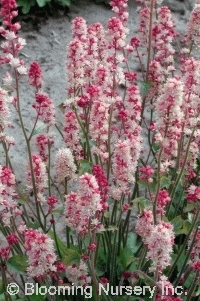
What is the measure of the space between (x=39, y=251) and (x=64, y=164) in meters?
0.72

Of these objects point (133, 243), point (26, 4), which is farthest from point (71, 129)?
point (26, 4)

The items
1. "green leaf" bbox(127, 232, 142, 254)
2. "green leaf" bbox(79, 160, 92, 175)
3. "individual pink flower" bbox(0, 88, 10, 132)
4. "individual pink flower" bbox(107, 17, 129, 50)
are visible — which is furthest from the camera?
"green leaf" bbox(127, 232, 142, 254)

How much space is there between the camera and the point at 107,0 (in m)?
7.04

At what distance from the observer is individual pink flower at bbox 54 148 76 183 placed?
299 centimetres

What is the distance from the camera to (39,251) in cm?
239

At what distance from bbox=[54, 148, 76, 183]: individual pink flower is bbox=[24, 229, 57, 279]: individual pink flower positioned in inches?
25.5

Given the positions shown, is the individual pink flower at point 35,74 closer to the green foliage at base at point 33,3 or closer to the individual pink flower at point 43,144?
the individual pink flower at point 43,144

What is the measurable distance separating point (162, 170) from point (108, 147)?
331mm

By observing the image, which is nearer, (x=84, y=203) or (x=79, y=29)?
(x=84, y=203)

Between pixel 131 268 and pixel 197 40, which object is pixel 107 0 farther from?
pixel 131 268

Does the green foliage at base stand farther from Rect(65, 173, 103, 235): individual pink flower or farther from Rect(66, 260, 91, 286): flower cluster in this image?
Rect(65, 173, 103, 235): individual pink flower

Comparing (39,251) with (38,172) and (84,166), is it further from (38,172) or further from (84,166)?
(84,166)

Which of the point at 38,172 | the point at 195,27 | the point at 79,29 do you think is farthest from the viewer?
the point at 195,27

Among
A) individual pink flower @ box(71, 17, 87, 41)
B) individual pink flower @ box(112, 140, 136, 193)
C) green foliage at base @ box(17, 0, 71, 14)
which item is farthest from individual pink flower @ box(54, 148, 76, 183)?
green foliage at base @ box(17, 0, 71, 14)
